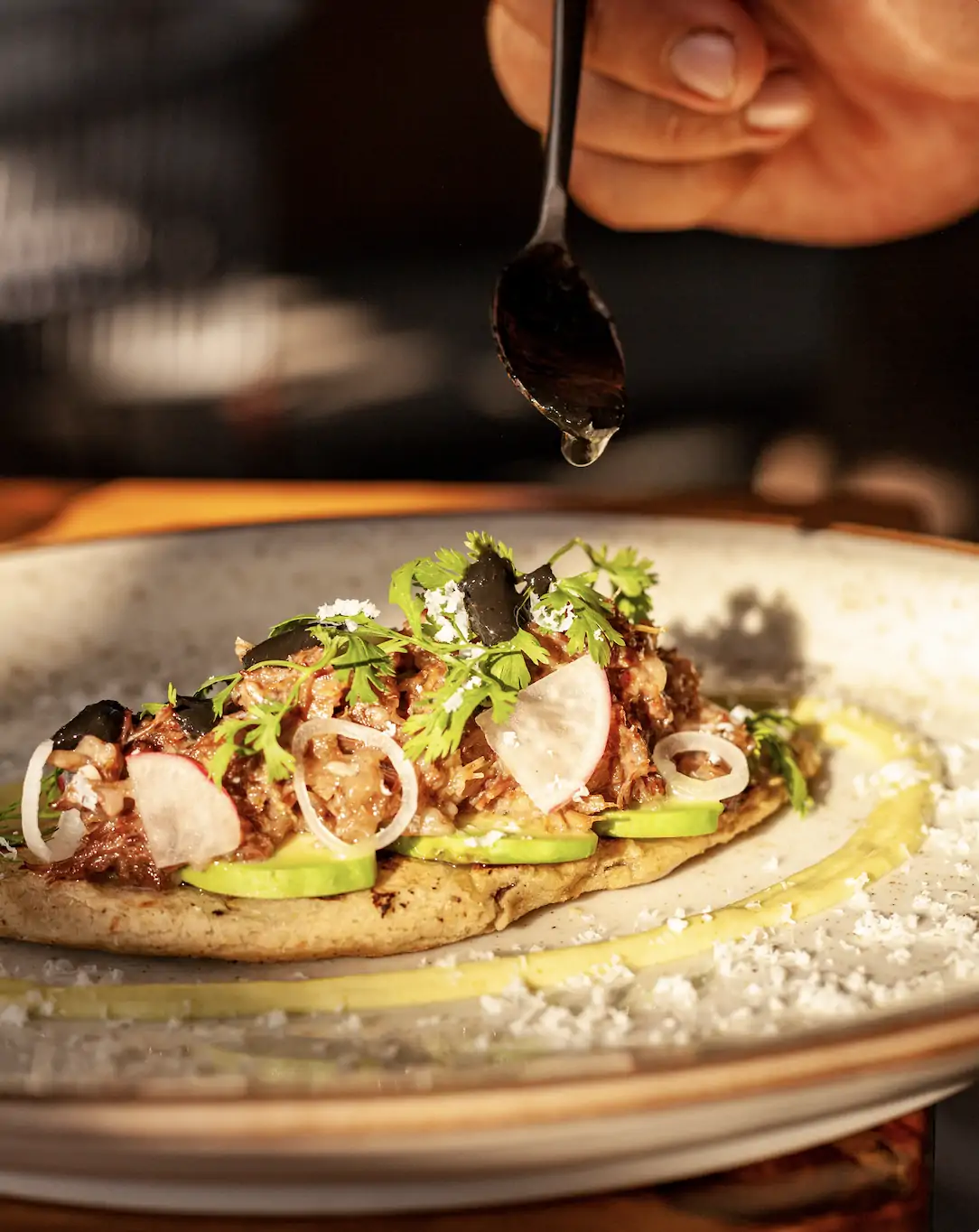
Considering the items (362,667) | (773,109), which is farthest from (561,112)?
(773,109)

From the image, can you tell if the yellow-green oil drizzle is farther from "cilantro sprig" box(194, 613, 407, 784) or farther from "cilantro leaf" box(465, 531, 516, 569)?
"cilantro leaf" box(465, 531, 516, 569)

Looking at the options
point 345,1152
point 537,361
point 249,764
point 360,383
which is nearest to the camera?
point 345,1152

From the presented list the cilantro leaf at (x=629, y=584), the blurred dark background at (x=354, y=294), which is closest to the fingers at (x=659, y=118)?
the blurred dark background at (x=354, y=294)

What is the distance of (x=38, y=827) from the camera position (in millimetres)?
2869

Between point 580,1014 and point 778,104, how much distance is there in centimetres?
498

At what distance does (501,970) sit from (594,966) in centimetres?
20

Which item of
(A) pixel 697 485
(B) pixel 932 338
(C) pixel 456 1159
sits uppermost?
(B) pixel 932 338

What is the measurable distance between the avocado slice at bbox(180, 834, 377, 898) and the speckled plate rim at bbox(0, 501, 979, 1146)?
979 mm

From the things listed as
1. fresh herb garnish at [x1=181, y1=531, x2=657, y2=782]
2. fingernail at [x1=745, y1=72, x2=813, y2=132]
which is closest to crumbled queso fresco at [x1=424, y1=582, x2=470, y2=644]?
fresh herb garnish at [x1=181, y1=531, x2=657, y2=782]

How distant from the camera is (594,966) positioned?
2.59 m

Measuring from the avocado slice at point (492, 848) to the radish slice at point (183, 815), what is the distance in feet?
1.34

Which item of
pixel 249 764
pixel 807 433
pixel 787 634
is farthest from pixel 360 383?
pixel 249 764

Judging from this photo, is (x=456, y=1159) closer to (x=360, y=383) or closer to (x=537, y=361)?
(x=537, y=361)

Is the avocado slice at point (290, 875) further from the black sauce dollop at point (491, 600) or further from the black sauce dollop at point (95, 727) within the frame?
the black sauce dollop at point (491, 600)
